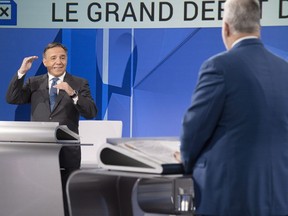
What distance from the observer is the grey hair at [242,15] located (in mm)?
2029

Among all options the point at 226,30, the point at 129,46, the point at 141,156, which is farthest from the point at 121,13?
the point at 141,156

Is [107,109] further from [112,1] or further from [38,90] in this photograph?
[38,90]

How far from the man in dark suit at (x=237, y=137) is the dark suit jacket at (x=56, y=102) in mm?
2392

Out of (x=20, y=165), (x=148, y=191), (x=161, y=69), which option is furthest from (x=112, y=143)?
(x=161, y=69)

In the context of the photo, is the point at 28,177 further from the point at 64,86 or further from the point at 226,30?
the point at 226,30

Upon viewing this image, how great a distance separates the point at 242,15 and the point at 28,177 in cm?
142

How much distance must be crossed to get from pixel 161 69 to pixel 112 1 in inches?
31.5

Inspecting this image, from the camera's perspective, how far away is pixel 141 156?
2008mm

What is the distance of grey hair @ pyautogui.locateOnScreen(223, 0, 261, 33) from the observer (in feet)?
6.66

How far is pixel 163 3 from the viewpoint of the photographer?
6109mm

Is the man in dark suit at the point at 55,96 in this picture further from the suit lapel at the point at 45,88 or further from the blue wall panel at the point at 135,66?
the blue wall panel at the point at 135,66

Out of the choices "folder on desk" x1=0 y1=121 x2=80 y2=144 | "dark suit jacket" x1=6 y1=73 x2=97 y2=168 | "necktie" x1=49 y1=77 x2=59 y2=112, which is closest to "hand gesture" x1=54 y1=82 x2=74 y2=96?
"dark suit jacket" x1=6 y1=73 x2=97 y2=168

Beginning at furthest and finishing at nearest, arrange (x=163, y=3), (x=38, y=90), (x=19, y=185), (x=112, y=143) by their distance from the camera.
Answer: (x=163, y=3)
(x=38, y=90)
(x=19, y=185)
(x=112, y=143)

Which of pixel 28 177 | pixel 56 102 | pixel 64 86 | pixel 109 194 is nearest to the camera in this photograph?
pixel 109 194
